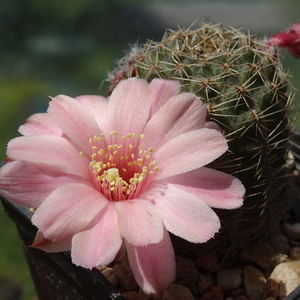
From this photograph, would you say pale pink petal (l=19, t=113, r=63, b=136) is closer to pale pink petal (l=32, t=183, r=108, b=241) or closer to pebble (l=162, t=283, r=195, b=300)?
pale pink petal (l=32, t=183, r=108, b=241)

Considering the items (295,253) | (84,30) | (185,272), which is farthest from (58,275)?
(84,30)

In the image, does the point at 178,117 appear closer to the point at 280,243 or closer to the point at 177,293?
the point at 177,293

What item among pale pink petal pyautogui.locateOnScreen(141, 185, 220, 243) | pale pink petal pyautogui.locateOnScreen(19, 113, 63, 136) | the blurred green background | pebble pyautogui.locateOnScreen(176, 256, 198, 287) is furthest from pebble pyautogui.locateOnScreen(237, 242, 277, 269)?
the blurred green background

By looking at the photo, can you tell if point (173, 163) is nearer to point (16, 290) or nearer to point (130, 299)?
point (130, 299)

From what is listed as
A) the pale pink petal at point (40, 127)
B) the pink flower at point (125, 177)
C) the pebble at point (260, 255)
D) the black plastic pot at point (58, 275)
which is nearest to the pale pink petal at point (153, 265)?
the pink flower at point (125, 177)

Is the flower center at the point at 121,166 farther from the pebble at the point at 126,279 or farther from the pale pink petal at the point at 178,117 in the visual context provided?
the pebble at the point at 126,279

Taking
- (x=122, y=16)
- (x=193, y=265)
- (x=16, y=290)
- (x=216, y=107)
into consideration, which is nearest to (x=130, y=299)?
(x=193, y=265)
